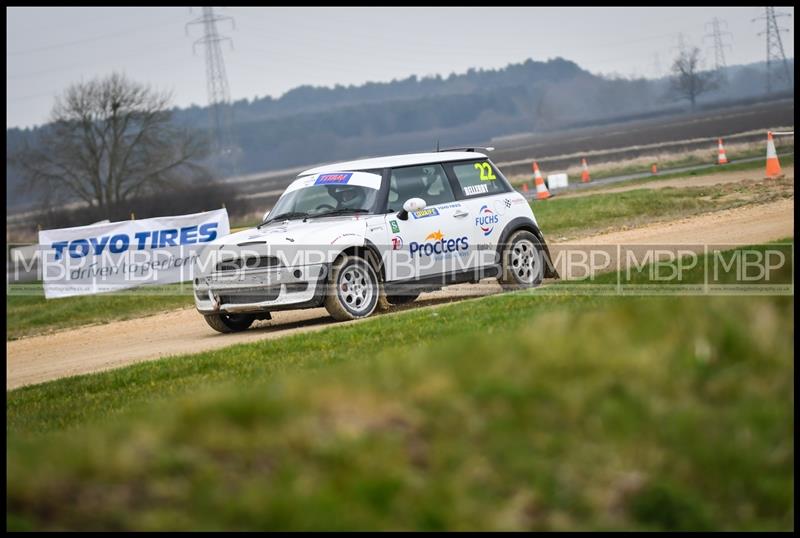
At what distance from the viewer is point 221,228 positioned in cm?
2423

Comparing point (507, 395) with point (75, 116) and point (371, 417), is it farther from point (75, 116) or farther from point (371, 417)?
point (75, 116)

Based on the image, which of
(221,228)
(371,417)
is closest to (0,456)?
(371,417)

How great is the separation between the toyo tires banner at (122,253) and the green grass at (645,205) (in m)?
7.15

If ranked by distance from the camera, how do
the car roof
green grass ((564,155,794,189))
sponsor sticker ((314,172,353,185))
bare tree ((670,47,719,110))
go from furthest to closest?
bare tree ((670,47,719,110)), green grass ((564,155,794,189)), the car roof, sponsor sticker ((314,172,353,185))

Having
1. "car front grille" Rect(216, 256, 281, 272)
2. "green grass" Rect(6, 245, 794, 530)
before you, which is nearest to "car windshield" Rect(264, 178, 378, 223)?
"car front grille" Rect(216, 256, 281, 272)

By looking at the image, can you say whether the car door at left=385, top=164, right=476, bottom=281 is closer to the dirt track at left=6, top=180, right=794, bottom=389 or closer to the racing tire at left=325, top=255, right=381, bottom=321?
the racing tire at left=325, top=255, right=381, bottom=321

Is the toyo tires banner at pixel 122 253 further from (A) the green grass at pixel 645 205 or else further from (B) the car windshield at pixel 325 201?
(B) the car windshield at pixel 325 201

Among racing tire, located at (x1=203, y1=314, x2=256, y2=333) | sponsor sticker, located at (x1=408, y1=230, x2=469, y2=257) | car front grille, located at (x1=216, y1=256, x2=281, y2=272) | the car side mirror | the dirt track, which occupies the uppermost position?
the car side mirror

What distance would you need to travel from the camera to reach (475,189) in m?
15.3

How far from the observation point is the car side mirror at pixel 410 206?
1429cm

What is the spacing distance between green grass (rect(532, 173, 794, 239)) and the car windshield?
1130cm

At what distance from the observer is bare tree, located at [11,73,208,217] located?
6225 centimetres

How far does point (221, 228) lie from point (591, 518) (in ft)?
65.5

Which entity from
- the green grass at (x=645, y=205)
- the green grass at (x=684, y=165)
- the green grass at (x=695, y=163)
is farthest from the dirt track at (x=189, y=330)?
the green grass at (x=695, y=163)
